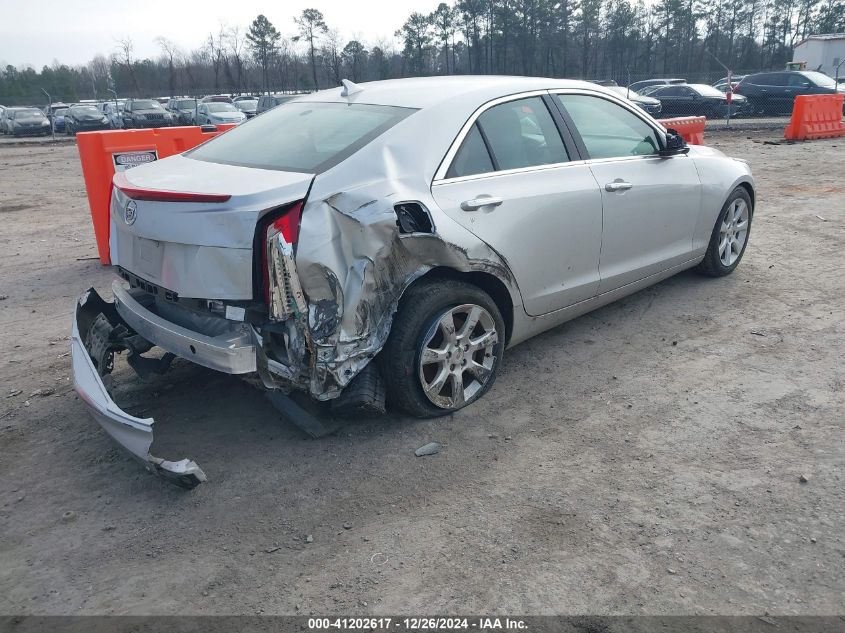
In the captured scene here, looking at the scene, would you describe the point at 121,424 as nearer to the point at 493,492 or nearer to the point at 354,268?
the point at 354,268

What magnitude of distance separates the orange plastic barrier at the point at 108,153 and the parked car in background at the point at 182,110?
2426cm

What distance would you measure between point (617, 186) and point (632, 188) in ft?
0.62

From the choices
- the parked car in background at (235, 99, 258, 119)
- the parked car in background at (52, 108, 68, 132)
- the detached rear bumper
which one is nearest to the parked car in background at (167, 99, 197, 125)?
the parked car in background at (235, 99, 258, 119)

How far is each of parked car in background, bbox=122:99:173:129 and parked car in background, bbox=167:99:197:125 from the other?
1.05 feet

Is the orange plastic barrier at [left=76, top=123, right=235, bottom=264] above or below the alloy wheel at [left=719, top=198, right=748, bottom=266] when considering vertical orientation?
above

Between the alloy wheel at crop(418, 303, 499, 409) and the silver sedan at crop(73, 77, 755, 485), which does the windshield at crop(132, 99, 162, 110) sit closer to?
the silver sedan at crop(73, 77, 755, 485)

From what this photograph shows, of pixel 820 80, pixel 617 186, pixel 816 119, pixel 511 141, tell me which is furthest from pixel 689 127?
pixel 820 80

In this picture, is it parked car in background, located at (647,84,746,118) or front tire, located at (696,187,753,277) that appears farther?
parked car in background, located at (647,84,746,118)

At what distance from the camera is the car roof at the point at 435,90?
4023 mm

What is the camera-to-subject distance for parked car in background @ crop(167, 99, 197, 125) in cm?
3031

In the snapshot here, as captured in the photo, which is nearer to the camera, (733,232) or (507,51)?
(733,232)

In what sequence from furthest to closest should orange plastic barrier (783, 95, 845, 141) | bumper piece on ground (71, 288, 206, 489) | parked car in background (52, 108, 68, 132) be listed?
parked car in background (52, 108, 68, 132), orange plastic barrier (783, 95, 845, 141), bumper piece on ground (71, 288, 206, 489)

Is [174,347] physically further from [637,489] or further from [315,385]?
[637,489]

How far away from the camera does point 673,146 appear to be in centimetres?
506
